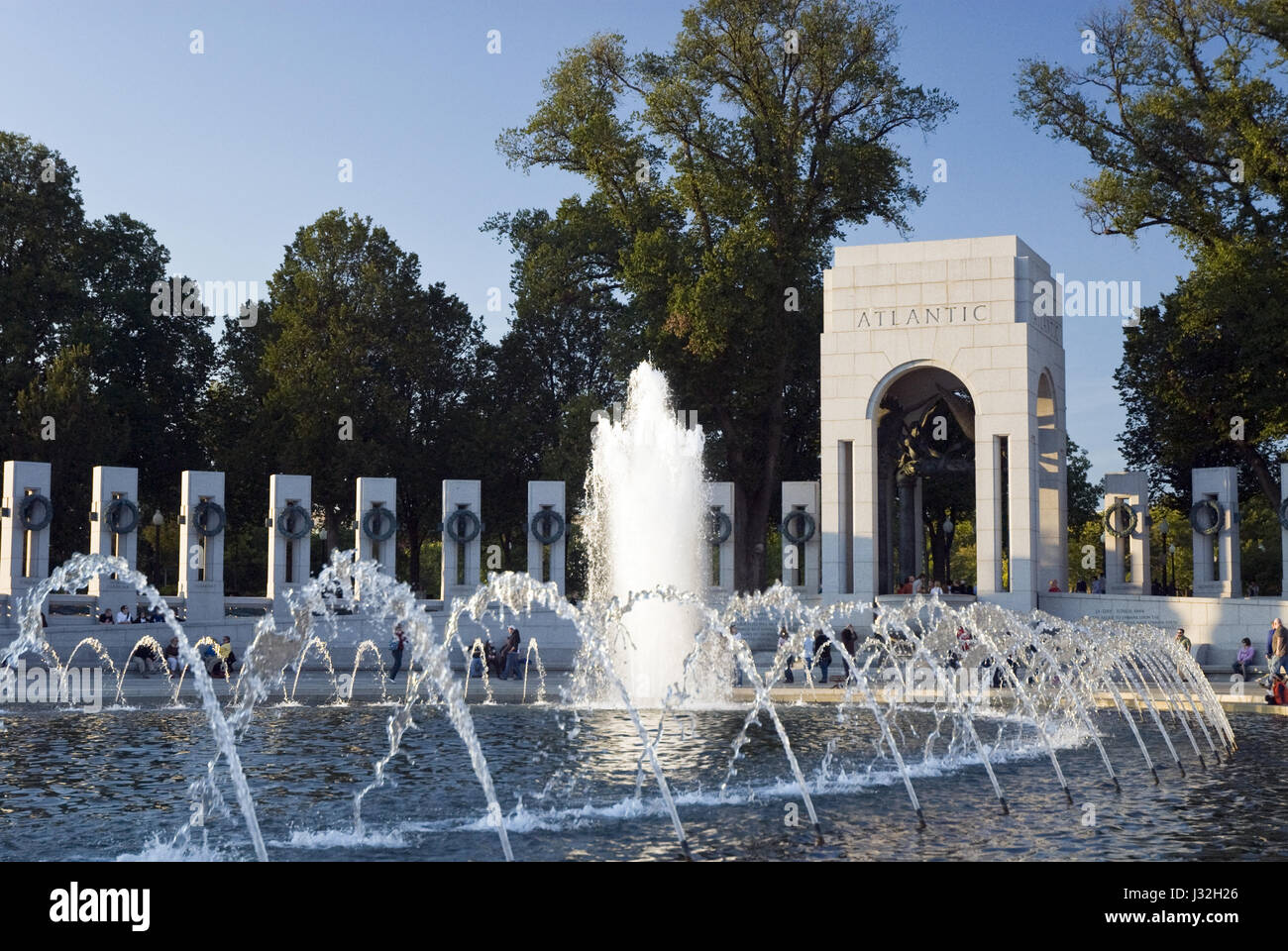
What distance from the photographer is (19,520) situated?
3189cm

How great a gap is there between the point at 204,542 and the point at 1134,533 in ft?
83.8

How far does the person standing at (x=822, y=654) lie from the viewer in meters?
26.7

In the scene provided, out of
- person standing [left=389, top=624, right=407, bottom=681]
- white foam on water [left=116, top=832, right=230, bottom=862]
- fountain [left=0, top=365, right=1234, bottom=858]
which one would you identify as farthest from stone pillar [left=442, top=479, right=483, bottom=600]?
white foam on water [left=116, top=832, right=230, bottom=862]

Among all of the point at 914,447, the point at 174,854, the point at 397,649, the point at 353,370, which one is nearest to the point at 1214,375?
the point at 914,447

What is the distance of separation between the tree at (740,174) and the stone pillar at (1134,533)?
10.6 meters

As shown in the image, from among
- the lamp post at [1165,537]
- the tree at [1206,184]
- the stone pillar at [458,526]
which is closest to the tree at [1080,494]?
the lamp post at [1165,537]

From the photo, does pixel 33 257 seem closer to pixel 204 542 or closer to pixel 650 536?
pixel 204 542

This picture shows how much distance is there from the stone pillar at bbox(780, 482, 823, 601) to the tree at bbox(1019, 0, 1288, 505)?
38.6ft

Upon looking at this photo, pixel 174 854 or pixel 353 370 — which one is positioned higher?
pixel 353 370

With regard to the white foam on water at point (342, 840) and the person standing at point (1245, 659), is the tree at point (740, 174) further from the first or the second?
the white foam on water at point (342, 840)

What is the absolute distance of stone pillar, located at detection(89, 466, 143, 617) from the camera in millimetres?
31938

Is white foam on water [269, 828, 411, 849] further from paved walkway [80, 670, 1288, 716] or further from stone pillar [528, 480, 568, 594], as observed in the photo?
stone pillar [528, 480, 568, 594]
